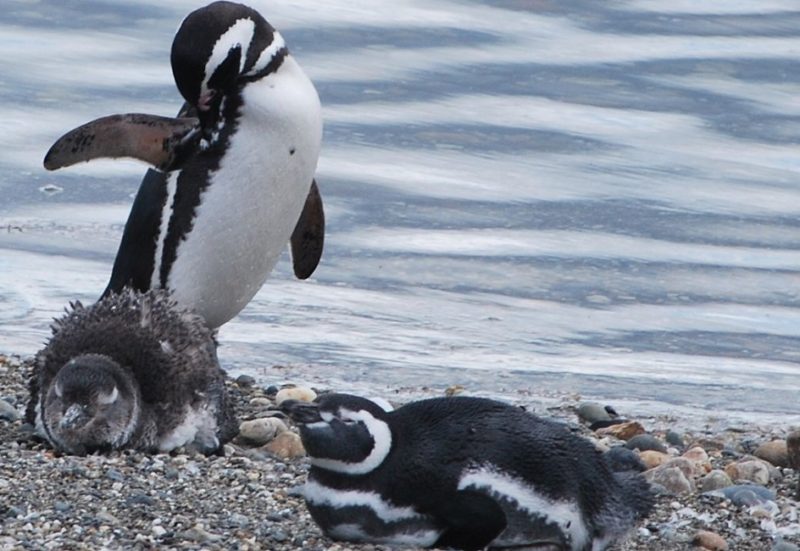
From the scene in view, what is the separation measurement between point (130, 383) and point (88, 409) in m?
0.19

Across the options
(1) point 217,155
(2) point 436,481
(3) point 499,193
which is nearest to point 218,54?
(1) point 217,155

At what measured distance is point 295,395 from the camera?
6289mm

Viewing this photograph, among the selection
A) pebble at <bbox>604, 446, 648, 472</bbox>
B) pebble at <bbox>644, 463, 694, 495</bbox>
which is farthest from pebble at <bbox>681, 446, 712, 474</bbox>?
pebble at <bbox>604, 446, 648, 472</bbox>

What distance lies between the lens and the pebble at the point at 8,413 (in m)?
5.78

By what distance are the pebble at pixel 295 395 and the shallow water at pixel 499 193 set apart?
598mm

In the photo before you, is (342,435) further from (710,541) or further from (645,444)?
(645,444)

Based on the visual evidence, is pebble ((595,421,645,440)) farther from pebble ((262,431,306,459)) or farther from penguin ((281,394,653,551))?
penguin ((281,394,653,551))

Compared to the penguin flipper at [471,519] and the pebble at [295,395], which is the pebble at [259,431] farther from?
the penguin flipper at [471,519]

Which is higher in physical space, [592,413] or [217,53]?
[217,53]

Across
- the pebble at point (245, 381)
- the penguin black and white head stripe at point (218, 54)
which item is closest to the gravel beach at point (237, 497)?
the pebble at point (245, 381)

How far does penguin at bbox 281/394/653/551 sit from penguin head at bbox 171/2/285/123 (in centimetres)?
225

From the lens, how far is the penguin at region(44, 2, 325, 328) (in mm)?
6406

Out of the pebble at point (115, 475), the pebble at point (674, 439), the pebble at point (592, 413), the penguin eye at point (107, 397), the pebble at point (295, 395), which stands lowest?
the pebble at point (592, 413)

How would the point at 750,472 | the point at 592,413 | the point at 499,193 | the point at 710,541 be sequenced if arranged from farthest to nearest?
the point at 499,193 < the point at 592,413 < the point at 750,472 < the point at 710,541
